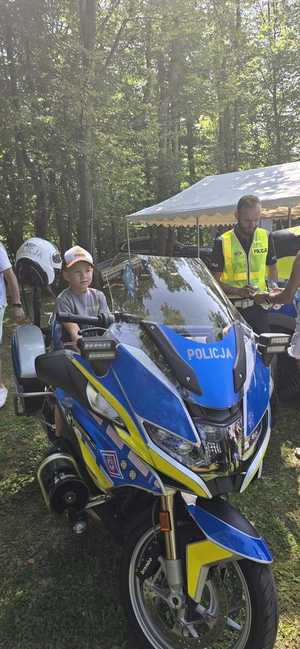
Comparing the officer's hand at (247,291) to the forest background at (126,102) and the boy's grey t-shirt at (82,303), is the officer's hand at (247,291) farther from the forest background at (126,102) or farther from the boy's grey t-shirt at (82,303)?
the forest background at (126,102)

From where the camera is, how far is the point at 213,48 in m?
18.0

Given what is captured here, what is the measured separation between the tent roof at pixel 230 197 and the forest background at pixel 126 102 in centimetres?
209

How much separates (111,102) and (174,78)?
858cm

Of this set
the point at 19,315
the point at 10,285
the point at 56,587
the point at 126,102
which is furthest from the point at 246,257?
the point at 126,102

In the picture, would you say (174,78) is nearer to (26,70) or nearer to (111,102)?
(111,102)

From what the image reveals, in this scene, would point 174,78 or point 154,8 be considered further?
point 174,78

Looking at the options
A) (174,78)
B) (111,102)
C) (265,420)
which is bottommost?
(265,420)

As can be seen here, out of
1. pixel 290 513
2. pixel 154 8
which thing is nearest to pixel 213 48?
pixel 154 8

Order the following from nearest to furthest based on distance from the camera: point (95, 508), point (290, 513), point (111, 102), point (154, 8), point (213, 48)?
point (95, 508) < point (290, 513) < point (111, 102) < point (154, 8) < point (213, 48)

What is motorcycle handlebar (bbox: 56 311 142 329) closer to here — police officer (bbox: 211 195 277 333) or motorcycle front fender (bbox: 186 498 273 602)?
motorcycle front fender (bbox: 186 498 273 602)

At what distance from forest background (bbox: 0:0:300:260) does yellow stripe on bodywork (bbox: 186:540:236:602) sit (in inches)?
352

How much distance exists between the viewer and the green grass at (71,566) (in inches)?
85.6

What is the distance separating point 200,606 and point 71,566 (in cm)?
100

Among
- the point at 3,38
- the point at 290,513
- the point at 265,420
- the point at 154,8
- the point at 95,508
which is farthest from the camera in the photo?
the point at 154,8
